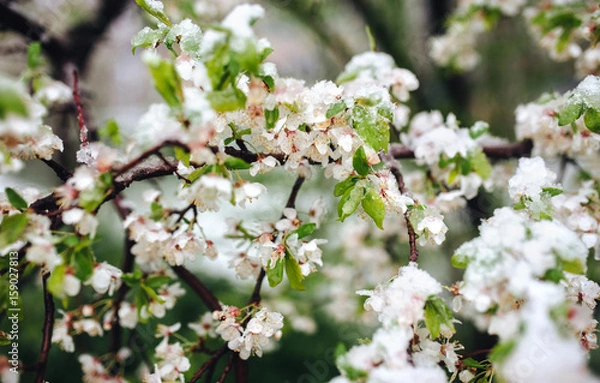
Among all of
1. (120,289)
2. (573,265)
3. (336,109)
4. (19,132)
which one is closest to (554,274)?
(573,265)

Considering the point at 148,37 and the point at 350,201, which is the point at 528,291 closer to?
the point at 350,201

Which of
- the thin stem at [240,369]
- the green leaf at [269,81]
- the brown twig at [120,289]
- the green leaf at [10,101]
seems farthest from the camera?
the brown twig at [120,289]

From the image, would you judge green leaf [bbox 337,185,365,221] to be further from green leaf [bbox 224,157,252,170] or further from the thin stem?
the thin stem

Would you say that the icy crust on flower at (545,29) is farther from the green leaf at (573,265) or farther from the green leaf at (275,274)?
the green leaf at (275,274)

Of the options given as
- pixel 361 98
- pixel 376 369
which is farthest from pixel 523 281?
pixel 361 98

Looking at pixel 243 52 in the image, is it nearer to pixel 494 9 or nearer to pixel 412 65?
pixel 494 9

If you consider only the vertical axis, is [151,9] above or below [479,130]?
below

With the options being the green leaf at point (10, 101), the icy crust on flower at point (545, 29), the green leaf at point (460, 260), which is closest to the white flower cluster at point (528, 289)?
the green leaf at point (460, 260)
